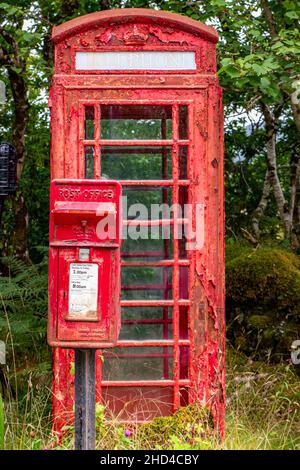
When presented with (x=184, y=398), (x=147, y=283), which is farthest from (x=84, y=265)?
(x=184, y=398)

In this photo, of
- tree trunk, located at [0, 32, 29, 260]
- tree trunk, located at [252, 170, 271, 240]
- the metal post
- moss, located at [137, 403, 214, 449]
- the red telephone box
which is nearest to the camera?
the metal post

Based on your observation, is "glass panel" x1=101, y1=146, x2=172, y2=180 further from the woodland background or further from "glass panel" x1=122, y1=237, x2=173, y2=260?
the woodland background

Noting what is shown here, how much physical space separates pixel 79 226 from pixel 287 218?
5234mm

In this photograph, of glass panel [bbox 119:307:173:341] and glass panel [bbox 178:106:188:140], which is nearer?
glass panel [bbox 178:106:188:140]

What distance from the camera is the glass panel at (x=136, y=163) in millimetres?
4293

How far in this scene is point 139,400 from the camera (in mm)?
4324

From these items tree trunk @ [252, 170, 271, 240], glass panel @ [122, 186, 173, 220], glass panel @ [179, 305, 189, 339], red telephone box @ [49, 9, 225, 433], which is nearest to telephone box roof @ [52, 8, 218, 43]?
red telephone box @ [49, 9, 225, 433]

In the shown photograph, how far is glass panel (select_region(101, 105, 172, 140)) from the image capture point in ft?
14.0

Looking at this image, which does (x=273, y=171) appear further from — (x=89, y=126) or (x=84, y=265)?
(x=84, y=265)

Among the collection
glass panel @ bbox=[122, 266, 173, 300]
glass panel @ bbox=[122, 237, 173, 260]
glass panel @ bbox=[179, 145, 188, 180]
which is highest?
glass panel @ bbox=[179, 145, 188, 180]

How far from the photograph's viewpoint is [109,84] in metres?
4.18

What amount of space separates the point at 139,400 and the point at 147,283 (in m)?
0.74

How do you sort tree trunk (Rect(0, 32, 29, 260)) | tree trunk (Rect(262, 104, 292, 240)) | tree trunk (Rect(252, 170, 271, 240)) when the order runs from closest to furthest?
tree trunk (Rect(0, 32, 29, 260)), tree trunk (Rect(262, 104, 292, 240)), tree trunk (Rect(252, 170, 271, 240))

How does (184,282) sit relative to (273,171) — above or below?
below
